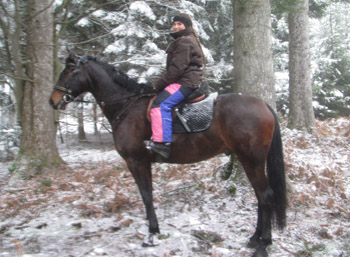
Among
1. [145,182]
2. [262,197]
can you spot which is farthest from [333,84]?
[145,182]

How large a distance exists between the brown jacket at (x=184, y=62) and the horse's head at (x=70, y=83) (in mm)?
1234

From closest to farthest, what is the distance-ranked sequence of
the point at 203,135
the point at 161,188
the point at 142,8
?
the point at 203,135
the point at 161,188
the point at 142,8

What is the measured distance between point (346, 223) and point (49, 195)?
5318mm

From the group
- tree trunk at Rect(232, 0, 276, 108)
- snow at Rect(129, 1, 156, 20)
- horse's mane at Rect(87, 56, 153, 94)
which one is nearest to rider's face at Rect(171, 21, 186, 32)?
horse's mane at Rect(87, 56, 153, 94)

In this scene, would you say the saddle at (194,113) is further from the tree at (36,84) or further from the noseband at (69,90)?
the tree at (36,84)

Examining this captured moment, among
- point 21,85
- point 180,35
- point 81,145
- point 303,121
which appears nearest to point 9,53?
point 21,85

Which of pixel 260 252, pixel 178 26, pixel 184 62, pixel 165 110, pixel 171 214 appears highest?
pixel 178 26

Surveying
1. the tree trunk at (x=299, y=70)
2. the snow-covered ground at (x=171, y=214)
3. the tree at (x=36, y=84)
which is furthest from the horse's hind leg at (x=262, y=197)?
the tree trunk at (x=299, y=70)

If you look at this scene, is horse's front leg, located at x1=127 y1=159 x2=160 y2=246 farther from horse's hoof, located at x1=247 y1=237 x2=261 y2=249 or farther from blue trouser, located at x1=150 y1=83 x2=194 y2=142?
horse's hoof, located at x1=247 y1=237 x2=261 y2=249

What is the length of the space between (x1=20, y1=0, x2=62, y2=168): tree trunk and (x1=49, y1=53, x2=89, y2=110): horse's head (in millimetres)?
3036

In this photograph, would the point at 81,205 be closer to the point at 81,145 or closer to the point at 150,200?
the point at 150,200

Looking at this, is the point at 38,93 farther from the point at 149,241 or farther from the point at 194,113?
the point at 149,241

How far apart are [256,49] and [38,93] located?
5.23m

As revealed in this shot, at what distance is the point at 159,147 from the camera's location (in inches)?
168
